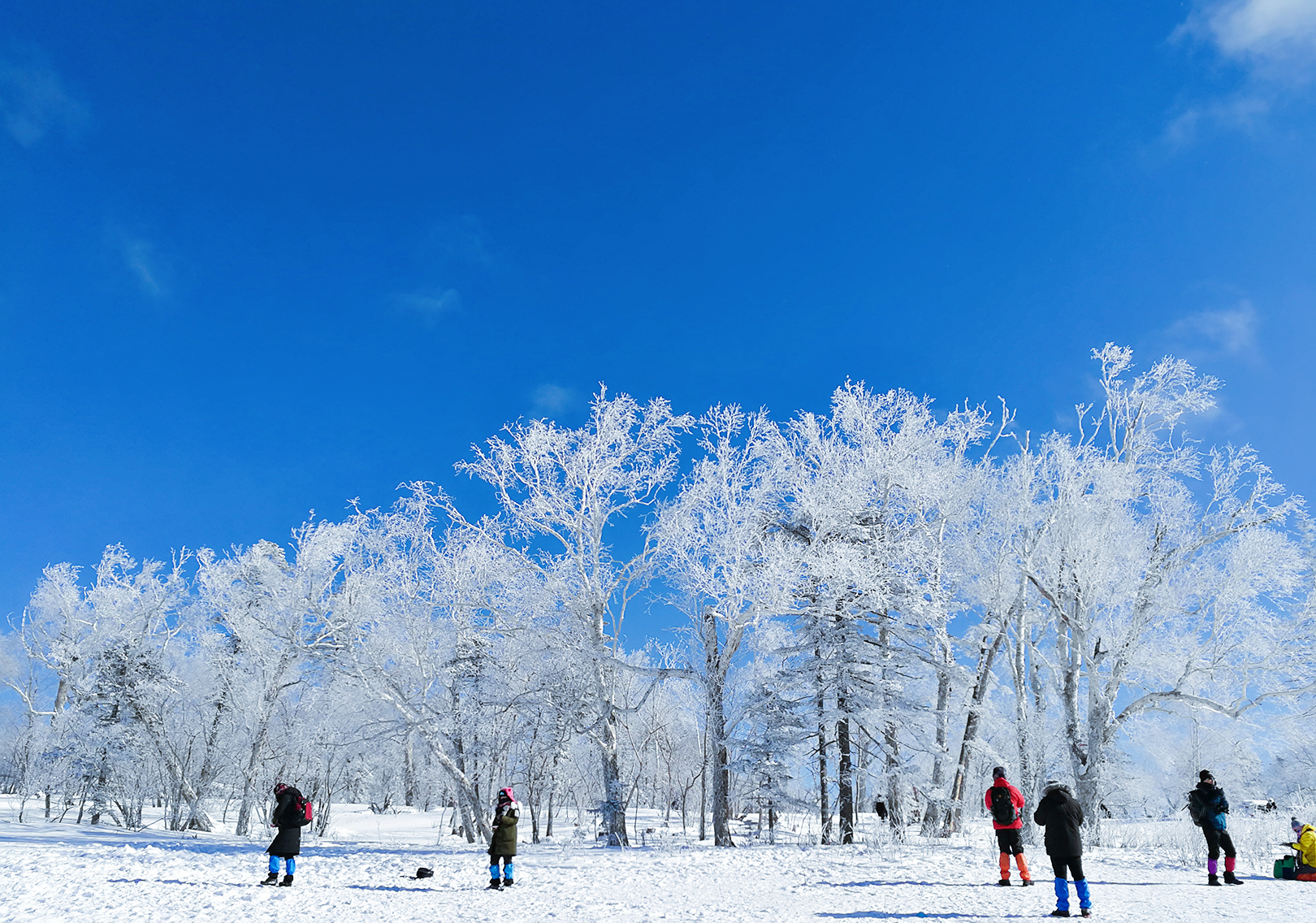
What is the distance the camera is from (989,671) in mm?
20031

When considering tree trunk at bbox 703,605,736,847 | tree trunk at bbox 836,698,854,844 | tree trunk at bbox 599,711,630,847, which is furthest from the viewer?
tree trunk at bbox 599,711,630,847

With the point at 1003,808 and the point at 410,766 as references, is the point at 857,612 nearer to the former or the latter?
the point at 1003,808

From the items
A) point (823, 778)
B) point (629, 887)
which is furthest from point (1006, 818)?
point (823, 778)

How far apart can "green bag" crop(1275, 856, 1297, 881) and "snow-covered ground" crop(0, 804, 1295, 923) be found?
0.58m

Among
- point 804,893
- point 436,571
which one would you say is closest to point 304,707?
point 436,571

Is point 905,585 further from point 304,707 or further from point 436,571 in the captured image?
point 304,707

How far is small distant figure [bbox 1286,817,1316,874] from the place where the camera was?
37.2 feet

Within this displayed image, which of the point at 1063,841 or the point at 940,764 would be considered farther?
the point at 940,764

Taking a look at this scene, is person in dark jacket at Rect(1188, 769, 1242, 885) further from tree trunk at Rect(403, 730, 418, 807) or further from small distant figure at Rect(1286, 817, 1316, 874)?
tree trunk at Rect(403, 730, 418, 807)

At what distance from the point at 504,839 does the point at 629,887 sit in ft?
6.66

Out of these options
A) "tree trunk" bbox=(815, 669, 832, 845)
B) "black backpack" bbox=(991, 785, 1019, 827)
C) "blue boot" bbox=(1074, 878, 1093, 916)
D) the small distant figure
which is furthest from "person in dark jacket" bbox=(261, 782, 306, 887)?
the small distant figure

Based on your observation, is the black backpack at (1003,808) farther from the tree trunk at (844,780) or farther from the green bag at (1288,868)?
the tree trunk at (844,780)

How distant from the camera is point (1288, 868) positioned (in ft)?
37.8

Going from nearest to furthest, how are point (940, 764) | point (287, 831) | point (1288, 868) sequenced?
point (1288, 868)
point (287, 831)
point (940, 764)
